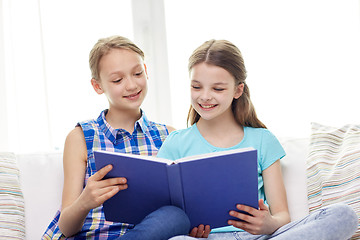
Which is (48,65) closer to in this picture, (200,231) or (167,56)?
(167,56)

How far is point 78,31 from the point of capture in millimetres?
2867

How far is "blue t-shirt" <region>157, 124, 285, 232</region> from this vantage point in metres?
1.76

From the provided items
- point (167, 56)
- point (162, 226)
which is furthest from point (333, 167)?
point (167, 56)

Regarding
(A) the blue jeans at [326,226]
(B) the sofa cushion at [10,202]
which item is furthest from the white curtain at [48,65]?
(A) the blue jeans at [326,226]

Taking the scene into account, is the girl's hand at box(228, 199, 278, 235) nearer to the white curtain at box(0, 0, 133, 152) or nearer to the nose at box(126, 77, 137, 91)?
the nose at box(126, 77, 137, 91)

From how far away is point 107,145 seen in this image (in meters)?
1.84

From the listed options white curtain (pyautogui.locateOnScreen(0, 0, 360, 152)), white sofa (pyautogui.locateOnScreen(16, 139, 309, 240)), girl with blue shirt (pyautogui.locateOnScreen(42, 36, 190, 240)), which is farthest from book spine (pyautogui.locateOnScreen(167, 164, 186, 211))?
white curtain (pyautogui.locateOnScreen(0, 0, 360, 152))

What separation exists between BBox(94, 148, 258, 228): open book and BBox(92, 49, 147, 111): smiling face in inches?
18.1

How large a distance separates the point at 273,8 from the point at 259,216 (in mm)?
1721

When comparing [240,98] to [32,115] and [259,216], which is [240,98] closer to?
[259,216]

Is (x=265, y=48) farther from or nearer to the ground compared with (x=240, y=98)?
farther from the ground

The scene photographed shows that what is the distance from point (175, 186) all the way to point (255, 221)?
278mm

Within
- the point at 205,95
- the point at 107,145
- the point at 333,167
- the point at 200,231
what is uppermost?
the point at 205,95

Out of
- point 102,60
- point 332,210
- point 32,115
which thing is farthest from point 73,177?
point 32,115
